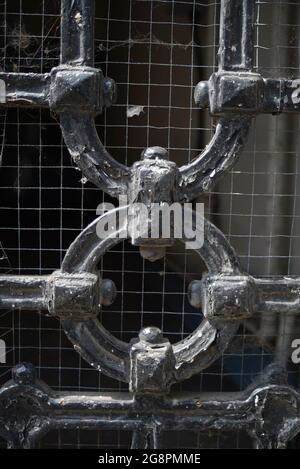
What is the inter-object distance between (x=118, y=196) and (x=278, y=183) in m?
0.38

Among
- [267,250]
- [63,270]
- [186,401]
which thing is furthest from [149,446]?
[267,250]

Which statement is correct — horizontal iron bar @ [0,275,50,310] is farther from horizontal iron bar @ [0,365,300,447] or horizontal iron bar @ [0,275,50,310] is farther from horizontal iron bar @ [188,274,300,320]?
horizontal iron bar @ [188,274,300,320]

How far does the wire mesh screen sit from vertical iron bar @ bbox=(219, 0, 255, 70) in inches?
5.4

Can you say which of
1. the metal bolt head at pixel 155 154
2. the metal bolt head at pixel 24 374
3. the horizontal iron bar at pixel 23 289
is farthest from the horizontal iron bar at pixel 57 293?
the metal bolt head at pixel 155 154

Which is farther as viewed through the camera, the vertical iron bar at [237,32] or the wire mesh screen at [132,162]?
the wire mesh screen at [132,162]

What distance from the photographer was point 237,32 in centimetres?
107

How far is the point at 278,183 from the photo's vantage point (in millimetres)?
1325

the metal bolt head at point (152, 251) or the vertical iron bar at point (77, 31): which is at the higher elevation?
the vertical iron bar at point (77, 31)

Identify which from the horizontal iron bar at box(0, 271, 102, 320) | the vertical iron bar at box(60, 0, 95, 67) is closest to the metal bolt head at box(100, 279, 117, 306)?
the horizontal iron bar at box(0, 271, 102, 320)

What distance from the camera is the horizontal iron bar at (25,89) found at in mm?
1076

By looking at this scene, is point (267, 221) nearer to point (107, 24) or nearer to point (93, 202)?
point (93, 202)

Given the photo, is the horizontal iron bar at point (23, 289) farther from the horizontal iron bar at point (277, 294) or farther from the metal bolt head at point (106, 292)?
the horizontal iron bar at point (277, 294)

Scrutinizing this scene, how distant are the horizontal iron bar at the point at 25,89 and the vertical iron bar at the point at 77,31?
5 cm

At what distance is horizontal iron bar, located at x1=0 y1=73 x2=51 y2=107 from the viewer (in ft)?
3.53
